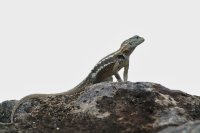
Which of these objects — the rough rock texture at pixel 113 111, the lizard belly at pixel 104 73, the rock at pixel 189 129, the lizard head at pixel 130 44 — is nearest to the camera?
the rock at pixel 189 129

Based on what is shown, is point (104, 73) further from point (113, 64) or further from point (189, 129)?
point (189, 129)

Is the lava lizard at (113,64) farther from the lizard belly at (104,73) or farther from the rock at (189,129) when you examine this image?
the rock at (189,129)

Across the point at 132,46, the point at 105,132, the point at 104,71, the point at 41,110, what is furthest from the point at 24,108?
the point at 132,46

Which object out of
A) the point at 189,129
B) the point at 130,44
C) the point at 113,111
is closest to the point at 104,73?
the point at 130,44

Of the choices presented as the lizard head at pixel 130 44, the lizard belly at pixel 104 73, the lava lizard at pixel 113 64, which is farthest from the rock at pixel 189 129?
the lizard head at pixel 130 44

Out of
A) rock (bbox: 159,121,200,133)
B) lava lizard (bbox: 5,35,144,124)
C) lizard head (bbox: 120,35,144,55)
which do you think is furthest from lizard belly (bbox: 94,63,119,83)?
rock (bbox: 159,121,200,133)

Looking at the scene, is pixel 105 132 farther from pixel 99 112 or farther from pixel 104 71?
pixel 104 71
